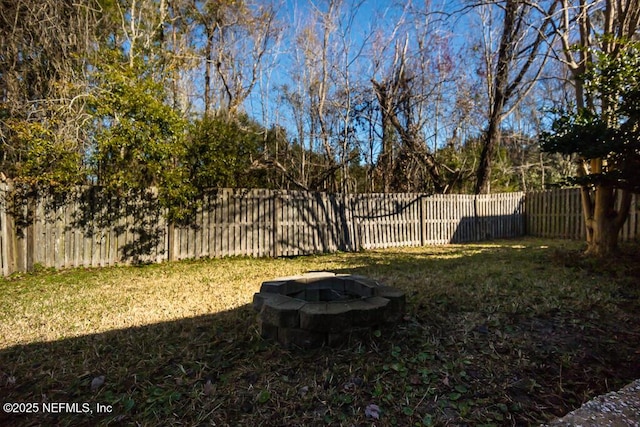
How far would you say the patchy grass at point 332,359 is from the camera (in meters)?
1.85

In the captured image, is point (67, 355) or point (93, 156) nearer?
point (67, 355)

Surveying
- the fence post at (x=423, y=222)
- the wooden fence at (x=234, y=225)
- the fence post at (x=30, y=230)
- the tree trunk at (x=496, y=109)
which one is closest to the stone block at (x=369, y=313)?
the wooden fence at (x=234, y=225)

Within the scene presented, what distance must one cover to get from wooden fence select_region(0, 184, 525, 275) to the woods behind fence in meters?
0.02

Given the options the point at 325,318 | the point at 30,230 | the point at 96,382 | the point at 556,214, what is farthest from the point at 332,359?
the point at 556,214

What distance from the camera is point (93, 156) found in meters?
5.88

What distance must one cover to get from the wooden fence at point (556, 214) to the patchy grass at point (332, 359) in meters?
6.62

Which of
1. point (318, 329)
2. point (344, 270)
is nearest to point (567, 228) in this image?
point (344, 270)

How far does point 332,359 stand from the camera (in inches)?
91.1

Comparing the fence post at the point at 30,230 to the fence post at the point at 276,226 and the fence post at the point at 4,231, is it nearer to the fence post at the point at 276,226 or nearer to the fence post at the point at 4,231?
the fence post at the point at 4,231

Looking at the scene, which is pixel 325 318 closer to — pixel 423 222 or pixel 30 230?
pixel 30 230

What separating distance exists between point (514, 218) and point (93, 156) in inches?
477

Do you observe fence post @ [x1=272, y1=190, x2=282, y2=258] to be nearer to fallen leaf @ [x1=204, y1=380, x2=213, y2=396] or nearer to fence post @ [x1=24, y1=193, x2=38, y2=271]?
fence post @ [x1=24, y1=193, x2=38, y2=271]

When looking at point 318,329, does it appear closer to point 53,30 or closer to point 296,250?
point 296,250

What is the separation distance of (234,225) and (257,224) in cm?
52
